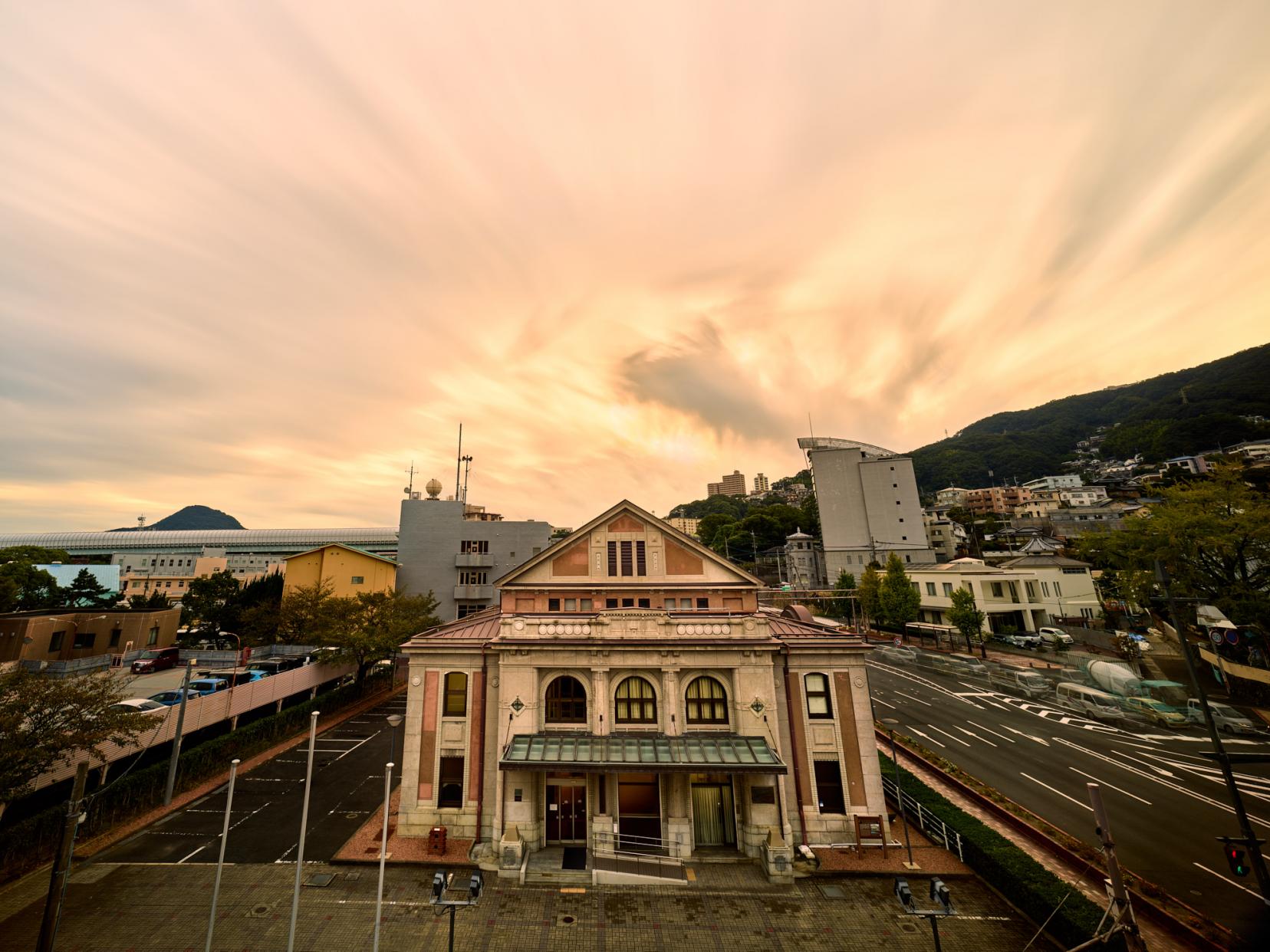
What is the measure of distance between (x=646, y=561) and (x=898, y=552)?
8788cm

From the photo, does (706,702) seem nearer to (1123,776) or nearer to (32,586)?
(1123,776)

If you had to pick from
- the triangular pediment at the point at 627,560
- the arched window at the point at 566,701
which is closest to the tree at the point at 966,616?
the triangular pediment at the point at 627,560

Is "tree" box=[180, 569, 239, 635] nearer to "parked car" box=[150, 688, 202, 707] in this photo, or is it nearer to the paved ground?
"parked car" box=[150, 688, 202, 707]

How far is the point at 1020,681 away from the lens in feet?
165

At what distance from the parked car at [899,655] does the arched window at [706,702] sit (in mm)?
47161

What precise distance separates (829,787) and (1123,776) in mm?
21611

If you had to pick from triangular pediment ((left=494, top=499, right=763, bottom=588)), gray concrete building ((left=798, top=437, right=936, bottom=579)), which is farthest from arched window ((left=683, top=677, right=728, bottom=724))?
gray concrete building ((left=798, top=437, right=936, bottom=579))

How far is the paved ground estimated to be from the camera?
59.5 ft

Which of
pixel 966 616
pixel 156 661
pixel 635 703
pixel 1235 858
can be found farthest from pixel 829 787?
pixel 156 661

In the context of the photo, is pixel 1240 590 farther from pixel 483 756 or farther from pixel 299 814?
pixel 299 814

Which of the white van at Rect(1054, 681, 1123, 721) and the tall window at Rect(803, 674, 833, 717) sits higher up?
the tall window at Rect(803, 674, 833, 717)

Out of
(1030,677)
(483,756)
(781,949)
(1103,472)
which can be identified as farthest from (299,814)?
(1103,472)

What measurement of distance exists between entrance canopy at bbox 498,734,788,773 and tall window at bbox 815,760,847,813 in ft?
12.4

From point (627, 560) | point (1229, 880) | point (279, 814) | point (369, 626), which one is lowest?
point (1229, 880)
